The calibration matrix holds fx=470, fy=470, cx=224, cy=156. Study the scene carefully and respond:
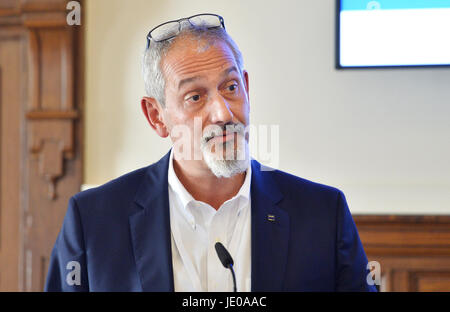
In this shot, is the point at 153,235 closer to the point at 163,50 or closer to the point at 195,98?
the point at 195,98

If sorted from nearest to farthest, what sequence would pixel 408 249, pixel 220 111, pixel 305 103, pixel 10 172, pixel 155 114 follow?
pixel 220 111, pixel 155 114, pixel 408 249, pixel 305 103, pixel 10 172

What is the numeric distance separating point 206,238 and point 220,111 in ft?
1.18

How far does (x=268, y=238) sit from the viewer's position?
3.84 feet

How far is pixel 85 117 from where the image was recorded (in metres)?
2.35

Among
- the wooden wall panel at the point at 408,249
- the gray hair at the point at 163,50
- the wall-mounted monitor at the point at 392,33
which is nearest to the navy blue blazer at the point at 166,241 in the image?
the gray hair at the point at 163,50

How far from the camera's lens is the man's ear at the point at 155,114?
1.31 m

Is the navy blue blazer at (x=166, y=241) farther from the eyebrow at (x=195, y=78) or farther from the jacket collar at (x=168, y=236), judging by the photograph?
the eyebrow at (x=195, y=78)

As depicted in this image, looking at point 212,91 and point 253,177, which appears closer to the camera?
point 212,91

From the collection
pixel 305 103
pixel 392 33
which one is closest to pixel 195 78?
pixel 305 103

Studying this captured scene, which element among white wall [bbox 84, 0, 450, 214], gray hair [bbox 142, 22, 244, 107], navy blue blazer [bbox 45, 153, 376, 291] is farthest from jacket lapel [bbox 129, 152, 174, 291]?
white wall [bbox 84, 0, 450, 214]

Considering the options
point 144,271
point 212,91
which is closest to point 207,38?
point 212,91
